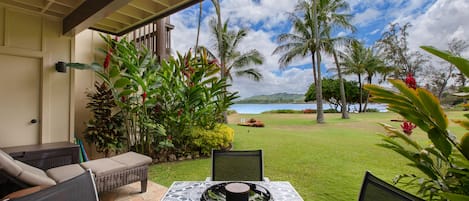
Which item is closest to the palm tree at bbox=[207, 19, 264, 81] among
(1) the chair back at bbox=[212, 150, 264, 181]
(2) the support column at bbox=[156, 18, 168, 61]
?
(2) the support column at bbox=[156, 18, 168, 61]

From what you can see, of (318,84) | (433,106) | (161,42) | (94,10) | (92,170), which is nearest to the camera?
(433,106)

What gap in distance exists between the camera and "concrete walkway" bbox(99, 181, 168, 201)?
9.54ft

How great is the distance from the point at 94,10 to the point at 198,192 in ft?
9.23

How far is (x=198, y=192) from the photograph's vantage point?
5.06 feet

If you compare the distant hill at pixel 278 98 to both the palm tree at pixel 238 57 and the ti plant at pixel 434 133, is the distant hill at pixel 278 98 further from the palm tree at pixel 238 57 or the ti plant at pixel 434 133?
the ti plant at pixel 434 133

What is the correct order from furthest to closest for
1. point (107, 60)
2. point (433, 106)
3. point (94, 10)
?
point (107, 60), point (94, 10), point (433, 106)

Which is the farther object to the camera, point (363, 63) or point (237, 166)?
point (363, 63)

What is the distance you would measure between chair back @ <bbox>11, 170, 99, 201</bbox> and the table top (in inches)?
17.5

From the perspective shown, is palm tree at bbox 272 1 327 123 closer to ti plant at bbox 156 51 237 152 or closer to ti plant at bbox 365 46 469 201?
ti plant at bbox 156 51 237 152

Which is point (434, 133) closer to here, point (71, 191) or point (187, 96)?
point (71, 191)

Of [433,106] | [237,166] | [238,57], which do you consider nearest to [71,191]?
[237,166]

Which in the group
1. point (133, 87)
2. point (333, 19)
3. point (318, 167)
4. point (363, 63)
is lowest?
point (318, 167)

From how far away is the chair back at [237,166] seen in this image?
78.0 inches

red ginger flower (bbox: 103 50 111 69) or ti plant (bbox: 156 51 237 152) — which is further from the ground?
red ginger flower (bbox: 103 50 111 69)
